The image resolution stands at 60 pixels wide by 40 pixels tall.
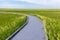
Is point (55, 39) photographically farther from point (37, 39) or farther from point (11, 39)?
point (11, 39)

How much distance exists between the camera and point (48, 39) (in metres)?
13.0

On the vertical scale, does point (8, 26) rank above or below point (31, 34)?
below

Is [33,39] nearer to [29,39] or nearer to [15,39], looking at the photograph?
[29,39]

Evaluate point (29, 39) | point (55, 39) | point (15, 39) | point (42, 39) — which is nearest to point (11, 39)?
point (15, 39)

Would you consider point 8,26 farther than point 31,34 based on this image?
Yes

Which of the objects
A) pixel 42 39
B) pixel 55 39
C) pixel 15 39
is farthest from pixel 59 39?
pixel 15 39

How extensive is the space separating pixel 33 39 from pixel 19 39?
95 centimetres

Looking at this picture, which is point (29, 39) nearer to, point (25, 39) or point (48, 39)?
point (25, 39)

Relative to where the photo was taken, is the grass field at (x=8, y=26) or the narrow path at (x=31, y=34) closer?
the narrow path at (x=31, y=34)

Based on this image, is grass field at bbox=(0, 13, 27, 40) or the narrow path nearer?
the narrow path

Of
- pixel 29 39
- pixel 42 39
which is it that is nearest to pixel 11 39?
pixel 29 39

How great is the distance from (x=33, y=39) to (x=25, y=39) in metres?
0.55

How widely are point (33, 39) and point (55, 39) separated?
4.89 ft

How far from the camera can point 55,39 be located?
13.4 metres
